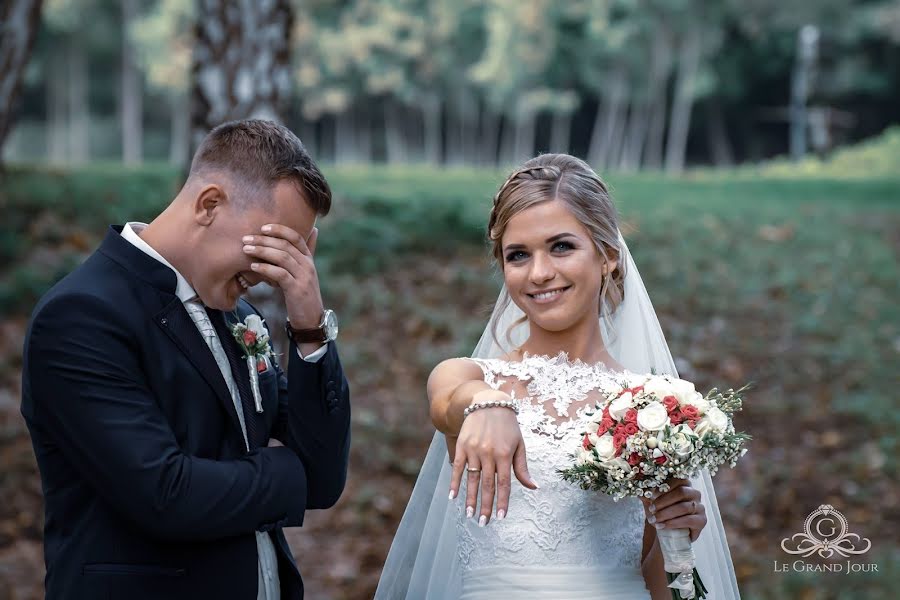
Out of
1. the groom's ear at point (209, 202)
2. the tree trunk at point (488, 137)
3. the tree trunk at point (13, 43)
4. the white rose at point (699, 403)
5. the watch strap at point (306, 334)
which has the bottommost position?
the white rose at point (699, 403)

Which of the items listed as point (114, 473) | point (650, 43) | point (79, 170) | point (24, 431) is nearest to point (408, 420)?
point (24, 431)

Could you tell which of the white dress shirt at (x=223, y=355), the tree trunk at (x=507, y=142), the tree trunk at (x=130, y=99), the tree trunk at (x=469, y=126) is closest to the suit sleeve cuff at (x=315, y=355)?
the white dress shirt at (x=223, y=355)

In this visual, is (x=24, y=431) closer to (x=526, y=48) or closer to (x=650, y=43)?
(x=526, y=48)

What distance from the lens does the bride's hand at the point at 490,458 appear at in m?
2.51

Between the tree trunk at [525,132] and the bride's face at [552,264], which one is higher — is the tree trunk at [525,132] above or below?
above

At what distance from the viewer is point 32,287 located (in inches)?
350

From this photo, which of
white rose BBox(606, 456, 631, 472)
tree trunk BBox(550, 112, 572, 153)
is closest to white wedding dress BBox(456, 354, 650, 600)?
white rose BBox(606, 456, 631, 472)

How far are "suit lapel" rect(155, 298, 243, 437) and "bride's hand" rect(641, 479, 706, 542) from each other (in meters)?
1.23

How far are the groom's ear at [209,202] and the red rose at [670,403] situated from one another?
4.41 feet

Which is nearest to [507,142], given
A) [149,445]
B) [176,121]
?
[176,121]

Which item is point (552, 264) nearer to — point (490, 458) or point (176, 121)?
point (490, 458)

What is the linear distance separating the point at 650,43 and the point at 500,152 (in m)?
3.61

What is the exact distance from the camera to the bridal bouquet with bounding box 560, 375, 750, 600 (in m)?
2.69

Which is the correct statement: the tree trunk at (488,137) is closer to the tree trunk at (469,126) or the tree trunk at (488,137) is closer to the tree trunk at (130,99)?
the tree trunk at (469,126)
